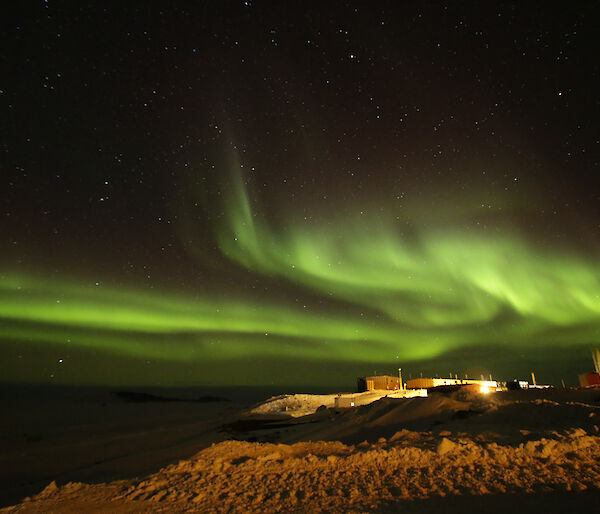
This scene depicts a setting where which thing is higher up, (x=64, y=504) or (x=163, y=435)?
(x=64, y=504)

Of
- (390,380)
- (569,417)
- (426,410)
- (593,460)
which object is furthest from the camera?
(390,380)


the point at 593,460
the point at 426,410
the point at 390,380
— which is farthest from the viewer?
the point at 390,380

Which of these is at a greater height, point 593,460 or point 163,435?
point 593,460

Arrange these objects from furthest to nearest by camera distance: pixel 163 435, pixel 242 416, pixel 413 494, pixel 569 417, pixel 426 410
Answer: pixel 242 416
pixel 163 435
pixel 426 410
pixel 569 417
pixel 413 494

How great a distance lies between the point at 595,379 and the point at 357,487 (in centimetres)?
3807

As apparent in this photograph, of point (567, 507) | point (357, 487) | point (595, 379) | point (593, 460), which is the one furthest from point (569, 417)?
point (595, 379)

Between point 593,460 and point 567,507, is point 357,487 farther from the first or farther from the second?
point 593,460

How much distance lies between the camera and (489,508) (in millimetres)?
5434

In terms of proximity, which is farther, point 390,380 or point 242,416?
point 390,380

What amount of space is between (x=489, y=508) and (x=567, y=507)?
1.02m

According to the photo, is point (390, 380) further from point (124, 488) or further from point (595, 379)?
point (124, 488)

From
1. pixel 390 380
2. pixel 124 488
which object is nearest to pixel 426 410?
pixel 124 488

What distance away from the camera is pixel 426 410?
18578 mm

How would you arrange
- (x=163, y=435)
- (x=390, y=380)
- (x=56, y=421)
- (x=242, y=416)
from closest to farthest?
(x=163, y=435)
(x=242, y=416)
(x=56, y=421)
(x=390, y=380)
